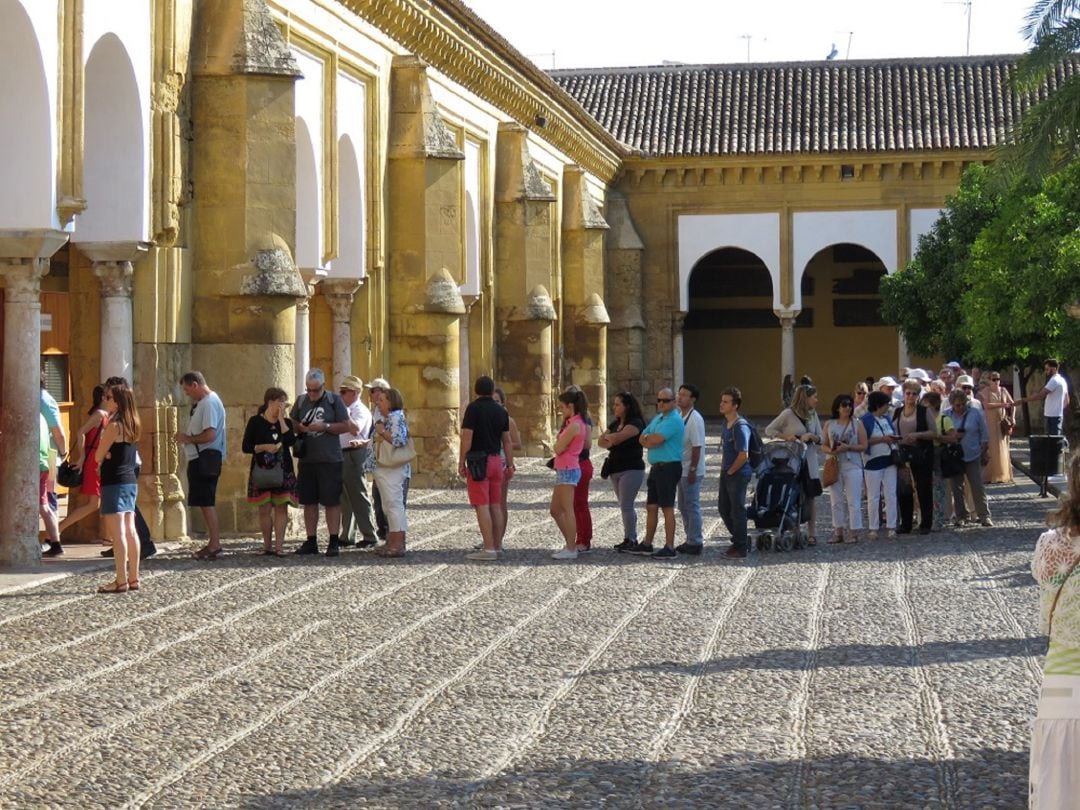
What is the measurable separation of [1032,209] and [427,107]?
9.45m

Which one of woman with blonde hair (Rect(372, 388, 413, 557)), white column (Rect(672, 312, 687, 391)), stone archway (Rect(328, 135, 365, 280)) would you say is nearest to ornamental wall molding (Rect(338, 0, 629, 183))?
stone archway (Rect(328, 135, 365, 280))

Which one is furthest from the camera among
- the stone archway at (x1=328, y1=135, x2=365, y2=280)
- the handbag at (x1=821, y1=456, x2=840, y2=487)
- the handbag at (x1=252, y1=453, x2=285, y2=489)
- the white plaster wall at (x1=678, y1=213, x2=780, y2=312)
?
the white plaster wall at (x1=678, y1=213, x2=780, y2=312)

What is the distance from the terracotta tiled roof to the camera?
1655 inches

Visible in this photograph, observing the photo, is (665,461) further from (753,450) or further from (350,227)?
(350,227)

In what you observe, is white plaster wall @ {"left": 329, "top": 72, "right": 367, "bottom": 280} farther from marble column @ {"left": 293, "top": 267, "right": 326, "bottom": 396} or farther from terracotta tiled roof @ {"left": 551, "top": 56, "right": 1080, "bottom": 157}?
terracotta tiled roof @ {"left": 551, "top": 56, "right": 1080, "bottom": 157}

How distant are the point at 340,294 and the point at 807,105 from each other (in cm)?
2408

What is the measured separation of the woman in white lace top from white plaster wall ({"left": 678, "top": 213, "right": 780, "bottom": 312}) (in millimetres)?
37698

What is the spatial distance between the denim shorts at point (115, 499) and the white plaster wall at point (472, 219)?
15.6m

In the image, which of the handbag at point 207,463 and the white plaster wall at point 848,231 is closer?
the handbag at point 207,463

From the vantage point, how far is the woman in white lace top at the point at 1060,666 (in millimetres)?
4715

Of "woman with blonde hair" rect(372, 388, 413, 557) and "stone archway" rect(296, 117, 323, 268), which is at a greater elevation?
"stone archway" rect(296, 117, 323, 268)

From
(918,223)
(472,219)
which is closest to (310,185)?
(472,219)

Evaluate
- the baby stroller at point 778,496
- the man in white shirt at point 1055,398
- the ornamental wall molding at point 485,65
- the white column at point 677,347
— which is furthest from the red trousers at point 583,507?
the white column at point 677,347

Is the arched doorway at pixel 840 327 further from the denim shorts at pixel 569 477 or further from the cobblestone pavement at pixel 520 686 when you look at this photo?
the cobblestone pavement at pixel 520 686
